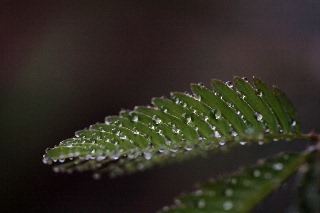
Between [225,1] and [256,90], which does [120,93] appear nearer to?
[225,1]

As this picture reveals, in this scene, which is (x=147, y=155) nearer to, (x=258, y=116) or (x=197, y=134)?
(x=197, y=134)

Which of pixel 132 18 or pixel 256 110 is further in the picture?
pixel 132 18

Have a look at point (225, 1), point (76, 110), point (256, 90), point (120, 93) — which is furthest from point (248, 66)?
point (256, 90)

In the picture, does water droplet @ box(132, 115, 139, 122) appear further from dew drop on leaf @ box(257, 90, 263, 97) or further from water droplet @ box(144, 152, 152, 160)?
dew drop on leaf @ box(257, 90, 263, 97)

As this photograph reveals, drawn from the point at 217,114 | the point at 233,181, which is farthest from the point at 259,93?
the point at 233,181

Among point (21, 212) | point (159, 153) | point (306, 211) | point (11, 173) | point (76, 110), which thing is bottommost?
point (306, 211)
